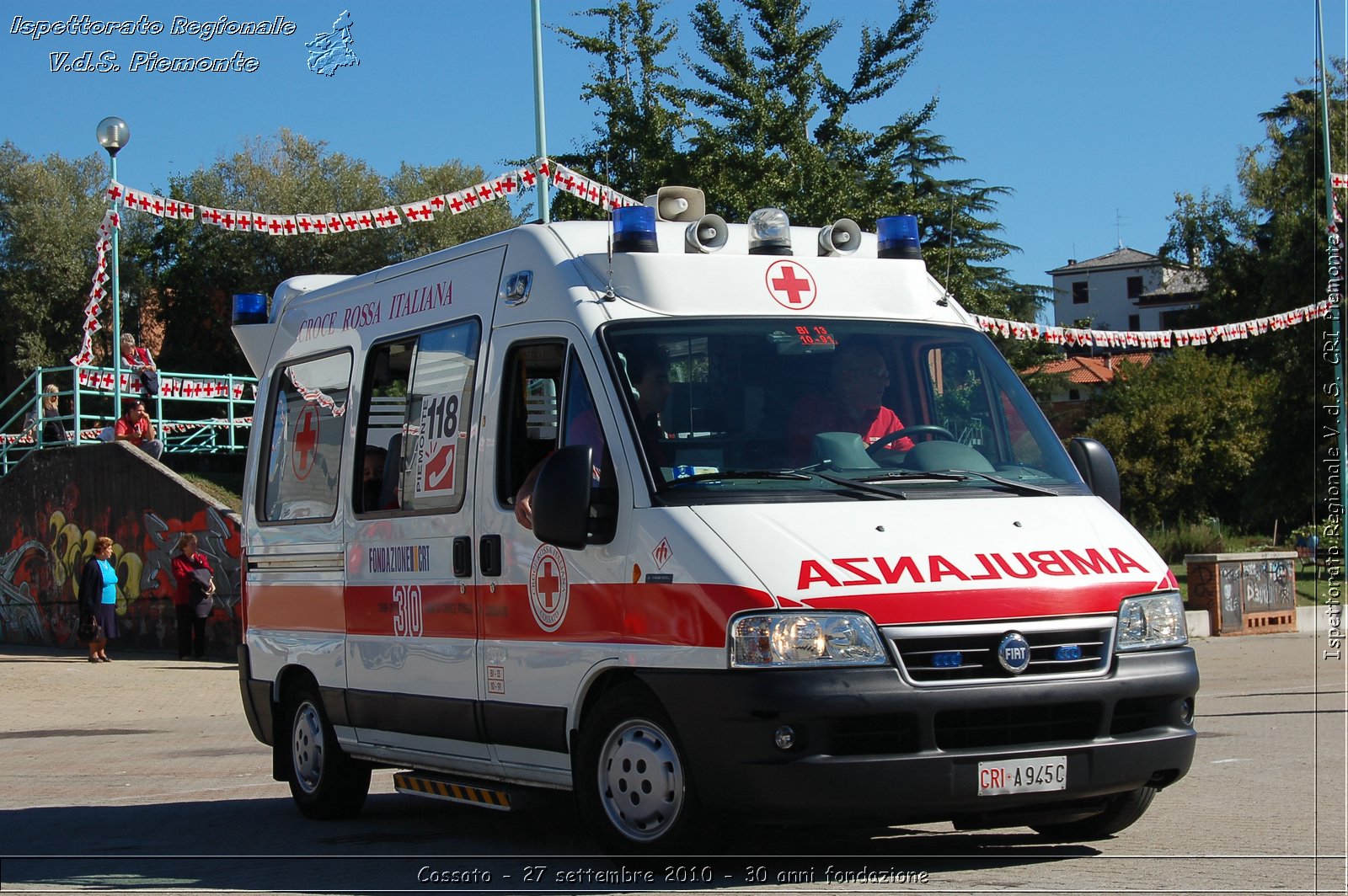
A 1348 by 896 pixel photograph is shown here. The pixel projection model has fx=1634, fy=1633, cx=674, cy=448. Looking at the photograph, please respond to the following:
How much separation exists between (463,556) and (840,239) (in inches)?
91.4

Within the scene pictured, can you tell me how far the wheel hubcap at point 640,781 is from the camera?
6227 mm

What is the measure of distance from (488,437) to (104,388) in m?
21.0

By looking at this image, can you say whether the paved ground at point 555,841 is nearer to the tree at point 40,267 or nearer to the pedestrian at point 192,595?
the pedestrian at point 192,595

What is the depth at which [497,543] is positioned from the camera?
7316 mm

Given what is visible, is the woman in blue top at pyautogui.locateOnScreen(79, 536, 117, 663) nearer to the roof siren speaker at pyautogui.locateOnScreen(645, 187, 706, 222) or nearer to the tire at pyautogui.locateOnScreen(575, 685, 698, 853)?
the roof siren speaker at pyautogui.locateOnScreen(645, 187, 706, 222)

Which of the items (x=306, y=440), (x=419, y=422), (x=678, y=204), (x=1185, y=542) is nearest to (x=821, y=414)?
(x=678, y=204)

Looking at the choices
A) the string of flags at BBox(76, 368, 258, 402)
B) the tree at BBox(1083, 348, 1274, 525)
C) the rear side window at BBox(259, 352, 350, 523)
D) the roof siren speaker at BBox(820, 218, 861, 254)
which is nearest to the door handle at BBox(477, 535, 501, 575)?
the rear side window at BBox(259, 352, 350, 523)

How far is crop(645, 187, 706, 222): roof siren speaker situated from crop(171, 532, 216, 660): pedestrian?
16.1 metres

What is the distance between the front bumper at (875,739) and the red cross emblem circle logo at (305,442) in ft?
12.6

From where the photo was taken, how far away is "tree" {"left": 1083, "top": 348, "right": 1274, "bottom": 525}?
49.6 metres

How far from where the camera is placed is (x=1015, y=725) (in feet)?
19.8

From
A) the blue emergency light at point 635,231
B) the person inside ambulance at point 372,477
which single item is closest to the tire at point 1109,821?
the blue emergency light at point 635,231

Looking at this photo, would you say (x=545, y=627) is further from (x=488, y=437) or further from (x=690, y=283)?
(x=690, y=283)

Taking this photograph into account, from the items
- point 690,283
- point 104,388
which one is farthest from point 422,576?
point 104,388
